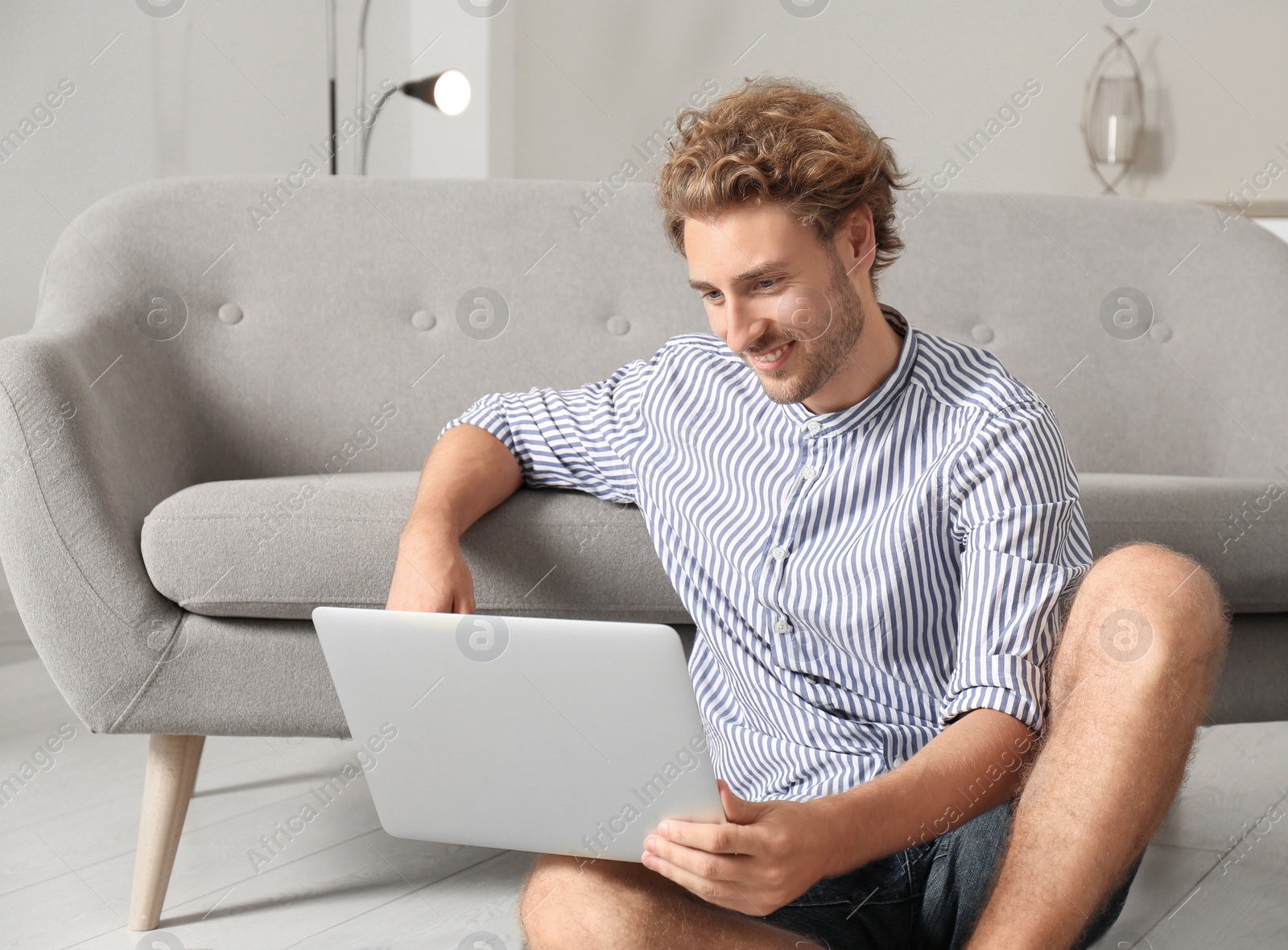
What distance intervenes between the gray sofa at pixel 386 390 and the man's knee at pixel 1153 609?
51cm

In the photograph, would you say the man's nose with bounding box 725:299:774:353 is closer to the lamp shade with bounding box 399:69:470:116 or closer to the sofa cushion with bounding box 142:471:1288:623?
the sofa cushion with bounding box 142:471:1288:623

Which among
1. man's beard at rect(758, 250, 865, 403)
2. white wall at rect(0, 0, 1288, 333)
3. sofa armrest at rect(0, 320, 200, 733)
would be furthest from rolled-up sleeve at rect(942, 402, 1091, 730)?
white wall at rect(0, 0, 1288, 333)

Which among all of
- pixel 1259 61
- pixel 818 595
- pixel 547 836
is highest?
pixel 1259 61

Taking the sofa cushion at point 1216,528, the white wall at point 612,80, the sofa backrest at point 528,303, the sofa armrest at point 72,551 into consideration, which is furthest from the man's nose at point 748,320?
the white wall at point 612,80

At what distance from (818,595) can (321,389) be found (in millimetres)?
1016

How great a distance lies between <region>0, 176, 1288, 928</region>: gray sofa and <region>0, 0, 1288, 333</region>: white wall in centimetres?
102

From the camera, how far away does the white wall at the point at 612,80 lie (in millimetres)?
2619

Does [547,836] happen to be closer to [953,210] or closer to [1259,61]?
[953,210]

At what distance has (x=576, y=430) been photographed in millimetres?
1251

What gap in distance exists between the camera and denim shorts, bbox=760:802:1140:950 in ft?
2.79

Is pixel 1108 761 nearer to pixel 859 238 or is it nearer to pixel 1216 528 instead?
pixel 859 238

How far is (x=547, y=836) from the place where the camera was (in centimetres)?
84

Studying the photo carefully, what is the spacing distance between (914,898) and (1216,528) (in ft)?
2.24

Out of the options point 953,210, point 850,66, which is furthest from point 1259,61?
point 953,210
